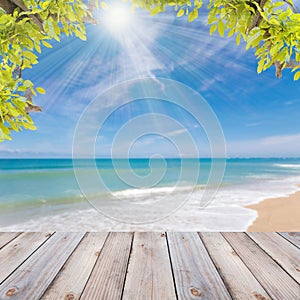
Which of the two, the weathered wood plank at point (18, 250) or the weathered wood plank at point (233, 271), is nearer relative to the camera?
the weathered wood plank at point (233, 271)

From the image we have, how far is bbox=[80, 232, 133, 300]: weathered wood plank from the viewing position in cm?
99

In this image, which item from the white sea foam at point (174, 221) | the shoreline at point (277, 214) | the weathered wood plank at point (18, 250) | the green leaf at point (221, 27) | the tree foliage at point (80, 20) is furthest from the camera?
the shoreline at point (277, 214)

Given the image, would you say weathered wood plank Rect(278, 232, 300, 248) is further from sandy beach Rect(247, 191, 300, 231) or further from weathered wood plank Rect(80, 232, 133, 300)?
sandy beach Rect(247, 191, 300, 231)

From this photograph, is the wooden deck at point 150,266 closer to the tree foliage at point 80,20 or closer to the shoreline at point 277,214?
the tree foliage at point 80,20

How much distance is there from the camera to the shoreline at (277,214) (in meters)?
4.70

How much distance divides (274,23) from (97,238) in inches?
56.6

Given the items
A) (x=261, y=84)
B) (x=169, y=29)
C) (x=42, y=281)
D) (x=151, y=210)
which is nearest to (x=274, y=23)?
(x=42, y=281)

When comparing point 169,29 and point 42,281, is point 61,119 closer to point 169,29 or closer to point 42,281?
point 169,29

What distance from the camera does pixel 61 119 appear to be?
81.0ft

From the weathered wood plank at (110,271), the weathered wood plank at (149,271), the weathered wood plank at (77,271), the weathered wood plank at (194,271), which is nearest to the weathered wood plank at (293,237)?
the weathered wood plank at (194,271)

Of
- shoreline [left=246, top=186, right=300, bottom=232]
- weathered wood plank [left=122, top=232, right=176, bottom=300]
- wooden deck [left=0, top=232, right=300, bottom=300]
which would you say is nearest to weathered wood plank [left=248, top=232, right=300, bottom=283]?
wooden deck [left=0, top=232, right=300, bottom=300]

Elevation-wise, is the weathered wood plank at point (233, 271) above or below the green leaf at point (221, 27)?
below

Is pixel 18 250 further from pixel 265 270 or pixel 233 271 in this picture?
pixel 265 270

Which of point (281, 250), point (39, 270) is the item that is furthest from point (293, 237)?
point (39, 270)
